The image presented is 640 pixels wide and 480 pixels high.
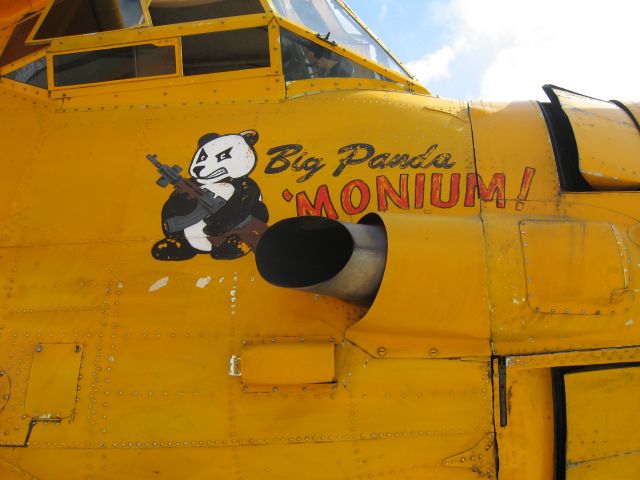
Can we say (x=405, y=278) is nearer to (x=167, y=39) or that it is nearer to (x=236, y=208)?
(x=236, y=208)

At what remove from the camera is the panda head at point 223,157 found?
13.4 feet

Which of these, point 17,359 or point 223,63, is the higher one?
point 223,63

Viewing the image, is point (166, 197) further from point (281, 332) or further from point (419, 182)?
point (419, 182)

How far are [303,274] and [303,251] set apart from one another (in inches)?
7.6

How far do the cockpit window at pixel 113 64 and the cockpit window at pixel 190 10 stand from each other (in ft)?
1.53

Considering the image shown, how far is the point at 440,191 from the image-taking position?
3.83 meters

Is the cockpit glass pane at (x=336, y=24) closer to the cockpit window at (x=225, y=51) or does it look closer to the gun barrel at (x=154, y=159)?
the cockpit window at (x=225, y=51)

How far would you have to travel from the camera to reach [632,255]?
136 inches

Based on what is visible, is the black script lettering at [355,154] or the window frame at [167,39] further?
the window frame at [167,39]

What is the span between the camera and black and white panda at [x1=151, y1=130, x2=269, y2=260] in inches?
151

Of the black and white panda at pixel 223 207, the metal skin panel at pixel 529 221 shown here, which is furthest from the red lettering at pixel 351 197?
the metal skin panel at pixel 529 221

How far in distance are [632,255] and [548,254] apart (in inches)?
22.7

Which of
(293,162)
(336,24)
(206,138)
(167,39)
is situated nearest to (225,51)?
(167,39)

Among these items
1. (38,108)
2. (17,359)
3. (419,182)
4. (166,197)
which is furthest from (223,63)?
(17,359)
